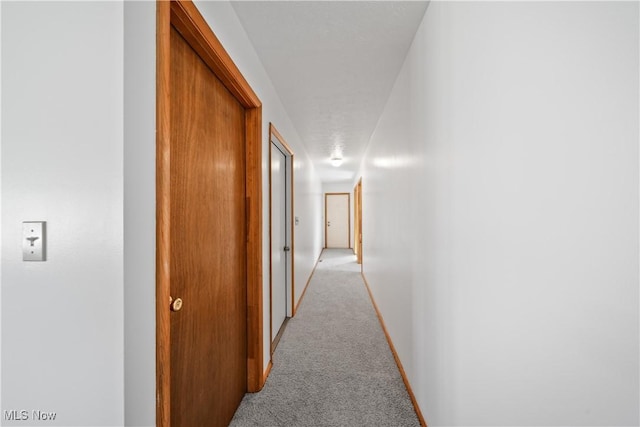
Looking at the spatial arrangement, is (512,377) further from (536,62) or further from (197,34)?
(197,34)

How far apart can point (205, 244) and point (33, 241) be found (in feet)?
1.90

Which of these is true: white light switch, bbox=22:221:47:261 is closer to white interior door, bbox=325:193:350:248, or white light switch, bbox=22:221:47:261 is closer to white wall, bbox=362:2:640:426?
white wall, bbox=362:2:640:426

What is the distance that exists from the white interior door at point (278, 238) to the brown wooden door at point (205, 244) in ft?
2.11

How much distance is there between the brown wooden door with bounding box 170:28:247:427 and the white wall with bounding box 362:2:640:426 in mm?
1153

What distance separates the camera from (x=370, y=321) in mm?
3152

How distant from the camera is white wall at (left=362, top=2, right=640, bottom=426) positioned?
1.89 feet

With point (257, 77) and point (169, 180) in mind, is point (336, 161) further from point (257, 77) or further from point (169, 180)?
point (169, 180)

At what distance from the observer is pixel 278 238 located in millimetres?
2682

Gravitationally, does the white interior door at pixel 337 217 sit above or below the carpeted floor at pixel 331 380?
above

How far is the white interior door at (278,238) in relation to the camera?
2436 mm

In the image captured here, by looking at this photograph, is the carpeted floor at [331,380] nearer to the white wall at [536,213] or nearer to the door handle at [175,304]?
the white wall at [536,213]

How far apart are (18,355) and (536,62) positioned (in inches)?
67.6

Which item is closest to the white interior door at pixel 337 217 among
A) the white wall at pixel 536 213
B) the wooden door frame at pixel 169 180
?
the wooden door frame at pixel 169 180

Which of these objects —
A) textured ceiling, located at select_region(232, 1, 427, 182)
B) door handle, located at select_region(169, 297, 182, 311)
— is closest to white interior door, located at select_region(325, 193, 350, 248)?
textured ceiling, located at select_region(232, 1, 427, 182)
